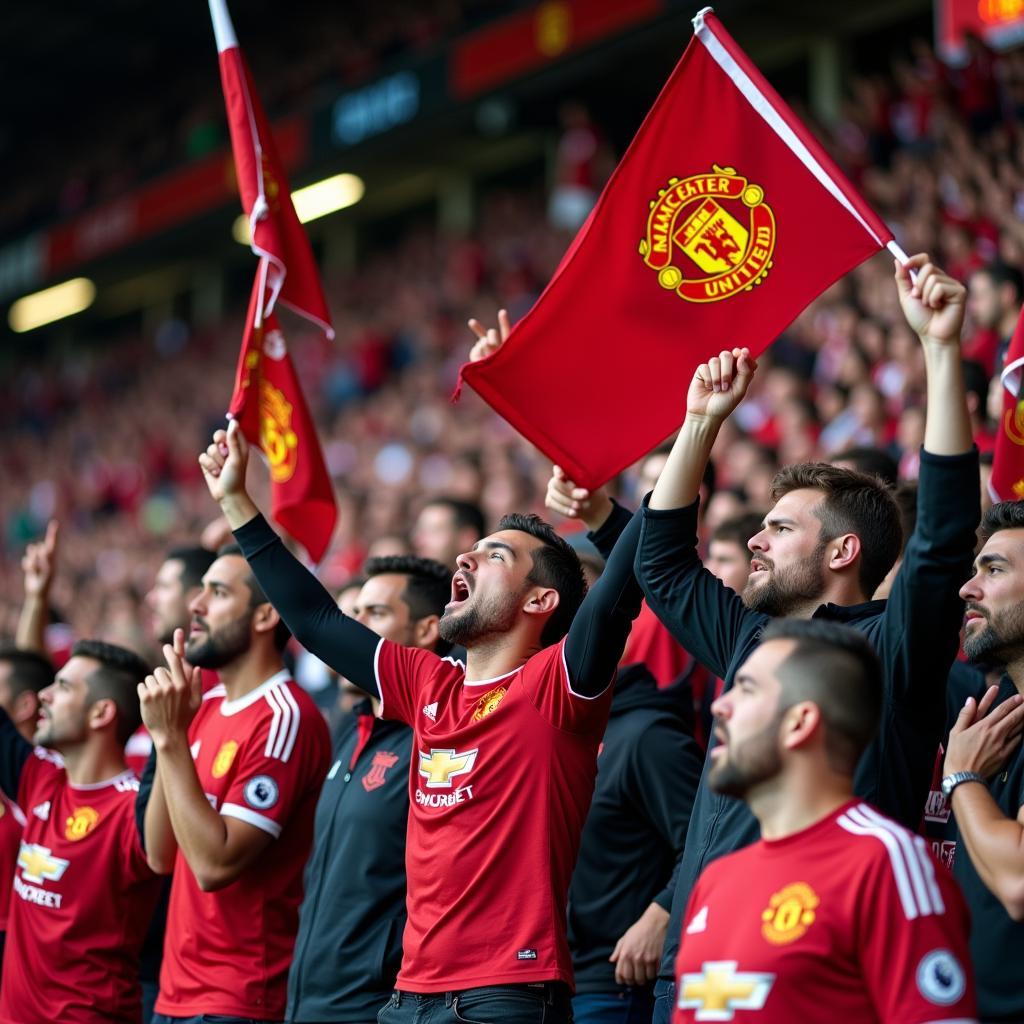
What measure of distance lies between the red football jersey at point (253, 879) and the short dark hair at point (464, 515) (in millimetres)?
1371

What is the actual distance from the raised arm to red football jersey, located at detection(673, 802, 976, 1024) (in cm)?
151

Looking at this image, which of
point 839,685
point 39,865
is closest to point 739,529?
point 839,685

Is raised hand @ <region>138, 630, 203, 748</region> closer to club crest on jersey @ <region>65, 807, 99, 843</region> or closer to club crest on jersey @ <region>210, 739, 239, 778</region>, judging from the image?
club crest on jersey @ <region>210, 739, 239, 778</region>

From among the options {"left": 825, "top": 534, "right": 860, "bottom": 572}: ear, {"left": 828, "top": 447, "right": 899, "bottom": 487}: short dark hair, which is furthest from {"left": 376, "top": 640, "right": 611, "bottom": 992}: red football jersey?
{"left": 828, "top": 447, "right": 899, "bottom": 487}: short dark hair

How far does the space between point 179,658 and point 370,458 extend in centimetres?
802

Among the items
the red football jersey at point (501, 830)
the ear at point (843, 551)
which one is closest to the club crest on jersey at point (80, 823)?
the red football jersey at point (501, 830)

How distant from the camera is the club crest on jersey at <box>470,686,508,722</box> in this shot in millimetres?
3617

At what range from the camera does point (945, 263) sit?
830 centimetres

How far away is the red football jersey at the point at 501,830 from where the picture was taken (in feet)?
11.2

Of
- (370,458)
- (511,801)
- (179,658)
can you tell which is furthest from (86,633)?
(511,801)

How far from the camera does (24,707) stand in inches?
215

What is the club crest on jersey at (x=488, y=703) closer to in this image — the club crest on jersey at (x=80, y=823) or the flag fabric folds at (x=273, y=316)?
the flag fabric folds at (x=273, y=316)

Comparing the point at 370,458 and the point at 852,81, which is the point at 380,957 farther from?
the point at 852,81

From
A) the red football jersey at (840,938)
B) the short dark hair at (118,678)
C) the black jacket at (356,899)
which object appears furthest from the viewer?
the short dark hair at (118,678)
